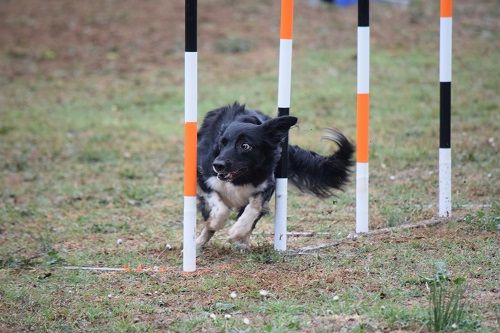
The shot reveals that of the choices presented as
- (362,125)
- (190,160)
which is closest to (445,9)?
(362,125)

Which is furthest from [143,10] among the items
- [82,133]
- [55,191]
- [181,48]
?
[55,191]

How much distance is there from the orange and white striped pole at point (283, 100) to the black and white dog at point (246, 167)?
0.29 feet

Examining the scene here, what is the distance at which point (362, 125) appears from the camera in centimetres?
671

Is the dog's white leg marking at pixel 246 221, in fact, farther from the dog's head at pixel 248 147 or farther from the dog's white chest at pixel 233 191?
the dog's head at pixel 248 147

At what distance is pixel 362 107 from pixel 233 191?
1.24 meters

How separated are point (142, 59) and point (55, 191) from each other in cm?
798

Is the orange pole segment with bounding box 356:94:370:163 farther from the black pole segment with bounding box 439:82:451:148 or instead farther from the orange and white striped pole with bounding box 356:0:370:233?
the black pole segment with bounding box 439:82:451:148

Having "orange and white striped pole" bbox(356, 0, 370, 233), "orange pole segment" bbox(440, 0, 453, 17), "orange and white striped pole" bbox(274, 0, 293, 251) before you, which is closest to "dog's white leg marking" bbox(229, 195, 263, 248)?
"orange and white striped pole" bbox(274, 0, 293, 251)

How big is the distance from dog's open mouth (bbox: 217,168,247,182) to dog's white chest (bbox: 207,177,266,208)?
0.21 metres

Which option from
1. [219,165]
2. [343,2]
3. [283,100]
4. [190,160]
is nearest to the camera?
[190,160]

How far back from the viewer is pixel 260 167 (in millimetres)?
6363

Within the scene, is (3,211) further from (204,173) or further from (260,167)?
(260,167)

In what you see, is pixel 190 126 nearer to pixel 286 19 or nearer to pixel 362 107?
pixel 286 19

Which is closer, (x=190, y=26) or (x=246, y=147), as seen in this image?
(x=190, y=26)
